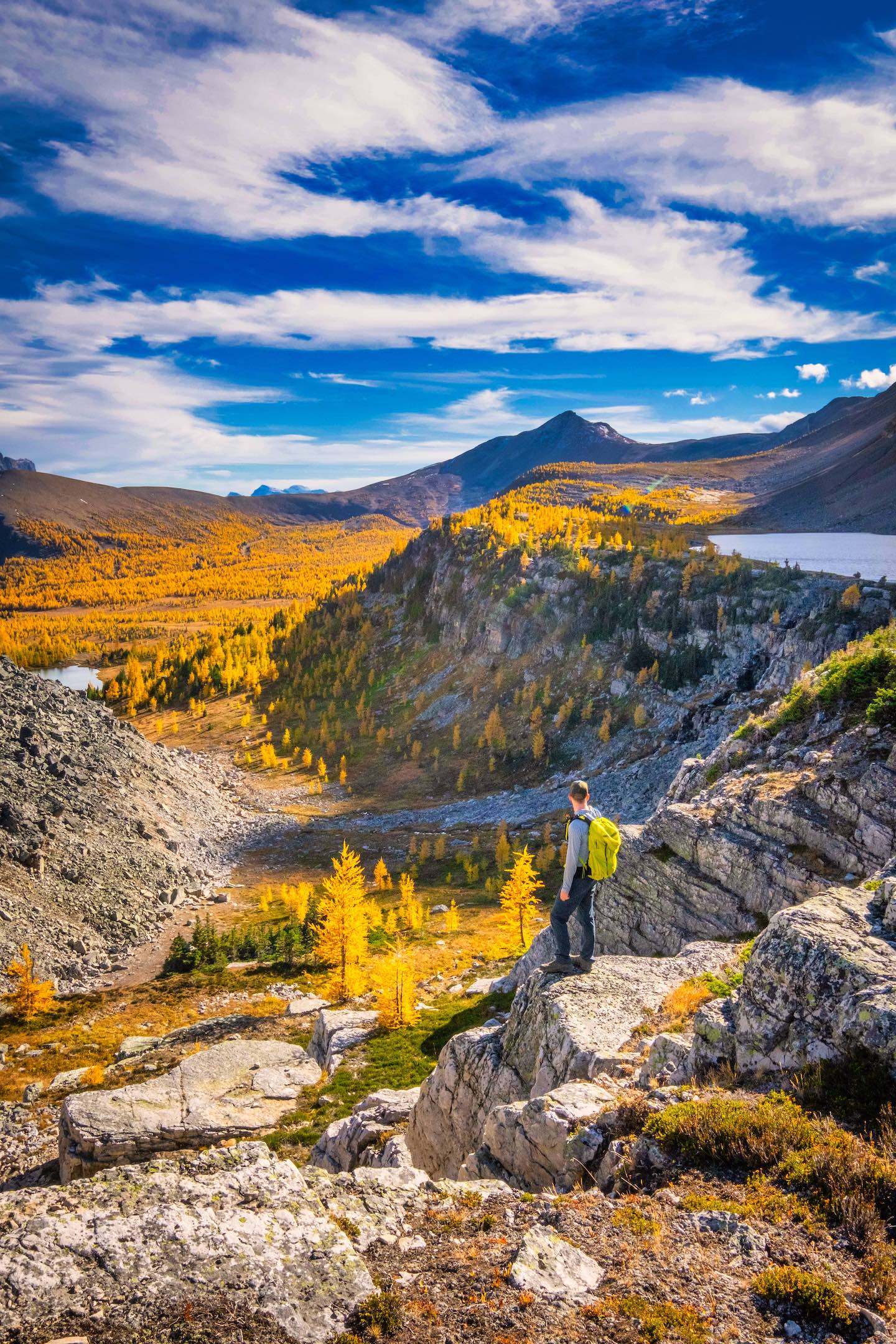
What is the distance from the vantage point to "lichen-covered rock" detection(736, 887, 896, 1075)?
30.6 feet

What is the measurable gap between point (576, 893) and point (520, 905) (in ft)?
96.3

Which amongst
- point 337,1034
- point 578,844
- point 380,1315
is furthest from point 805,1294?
point 337,1034

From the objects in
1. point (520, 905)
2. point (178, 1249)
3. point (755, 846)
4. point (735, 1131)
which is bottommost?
point (520, 905)

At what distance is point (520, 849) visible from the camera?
68.2 m

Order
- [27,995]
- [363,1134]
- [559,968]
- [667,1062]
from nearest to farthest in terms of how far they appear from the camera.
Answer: [667,1062] → [559,968] → [363,1134] → [27,995]

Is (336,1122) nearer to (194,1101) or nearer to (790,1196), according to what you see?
(194,1101)

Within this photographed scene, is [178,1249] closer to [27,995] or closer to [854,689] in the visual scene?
[854,689]

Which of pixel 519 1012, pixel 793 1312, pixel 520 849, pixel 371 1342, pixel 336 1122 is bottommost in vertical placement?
pixel 520 849

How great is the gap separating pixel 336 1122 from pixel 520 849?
50357mm

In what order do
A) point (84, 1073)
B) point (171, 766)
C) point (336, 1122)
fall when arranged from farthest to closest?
1. point (171, 766)
2. point (84, 1073)
3. point (336, 1122)

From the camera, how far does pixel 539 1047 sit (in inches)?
552

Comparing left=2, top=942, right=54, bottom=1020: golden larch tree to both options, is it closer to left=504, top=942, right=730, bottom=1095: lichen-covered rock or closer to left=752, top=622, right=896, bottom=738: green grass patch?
left=504, top=942, right=730, bottom=1095: lichen-covered rock

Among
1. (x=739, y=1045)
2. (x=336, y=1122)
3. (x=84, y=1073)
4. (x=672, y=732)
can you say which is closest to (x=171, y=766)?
(x=84, y=1073)

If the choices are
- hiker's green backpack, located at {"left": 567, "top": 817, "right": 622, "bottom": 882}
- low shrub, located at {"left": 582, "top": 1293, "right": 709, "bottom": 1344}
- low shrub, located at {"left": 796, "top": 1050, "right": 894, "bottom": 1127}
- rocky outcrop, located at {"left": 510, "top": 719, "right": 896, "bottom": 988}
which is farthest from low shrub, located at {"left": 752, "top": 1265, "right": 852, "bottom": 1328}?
rocky outcrop, located at {"left": 510, "top": 719, "right": 896, "bottom": 988}
